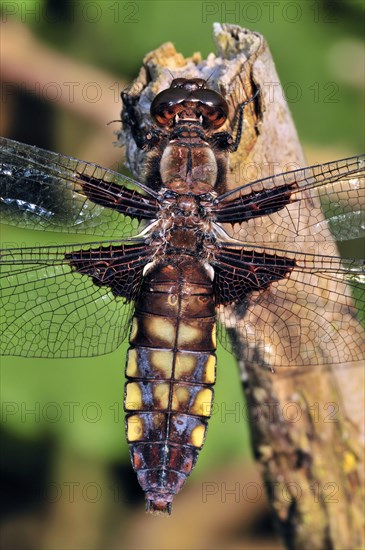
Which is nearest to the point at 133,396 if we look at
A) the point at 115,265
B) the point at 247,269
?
the point at 115,265

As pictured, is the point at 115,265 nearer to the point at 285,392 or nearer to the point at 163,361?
the point at 163,361

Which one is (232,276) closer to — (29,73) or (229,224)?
(229,224)

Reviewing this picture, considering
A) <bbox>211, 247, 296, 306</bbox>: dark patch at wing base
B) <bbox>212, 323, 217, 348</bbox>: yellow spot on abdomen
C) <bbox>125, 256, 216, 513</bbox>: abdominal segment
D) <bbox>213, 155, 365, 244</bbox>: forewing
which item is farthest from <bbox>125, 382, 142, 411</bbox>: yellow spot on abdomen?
<bbox>213, 155, 365, 244</bbox>: forewing

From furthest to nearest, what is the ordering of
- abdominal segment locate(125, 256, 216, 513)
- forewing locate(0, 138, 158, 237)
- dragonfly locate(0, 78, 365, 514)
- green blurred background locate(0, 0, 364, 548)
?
1. green blurred background locate(0, 0, 364, 548)
2. forewing locate(0, 138, 158, 237)
3. dragonfly locate(0, 78, 365, 514)
4. abdominal segment locate(125, 256, 216, 513)

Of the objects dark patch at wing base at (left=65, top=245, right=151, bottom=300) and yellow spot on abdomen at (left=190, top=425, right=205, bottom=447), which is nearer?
yellow spot on abdomen at (left=190, top=425, right=205, bottom=447)

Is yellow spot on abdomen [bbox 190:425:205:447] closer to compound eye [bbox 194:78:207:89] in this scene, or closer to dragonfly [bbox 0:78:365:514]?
dragonfly [bbox 0:78:365:514]

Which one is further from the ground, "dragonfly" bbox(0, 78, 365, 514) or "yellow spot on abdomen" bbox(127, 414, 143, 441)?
"dragonfly" bbox(0, 78, 365, 514)

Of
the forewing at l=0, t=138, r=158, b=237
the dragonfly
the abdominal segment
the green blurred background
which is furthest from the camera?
the green blurred background

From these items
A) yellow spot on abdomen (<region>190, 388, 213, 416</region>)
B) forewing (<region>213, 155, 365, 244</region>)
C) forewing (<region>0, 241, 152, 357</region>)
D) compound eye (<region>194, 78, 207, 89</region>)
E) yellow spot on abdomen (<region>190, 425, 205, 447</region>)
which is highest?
compound eye (<region>194, 78, 207, 89</region>)
